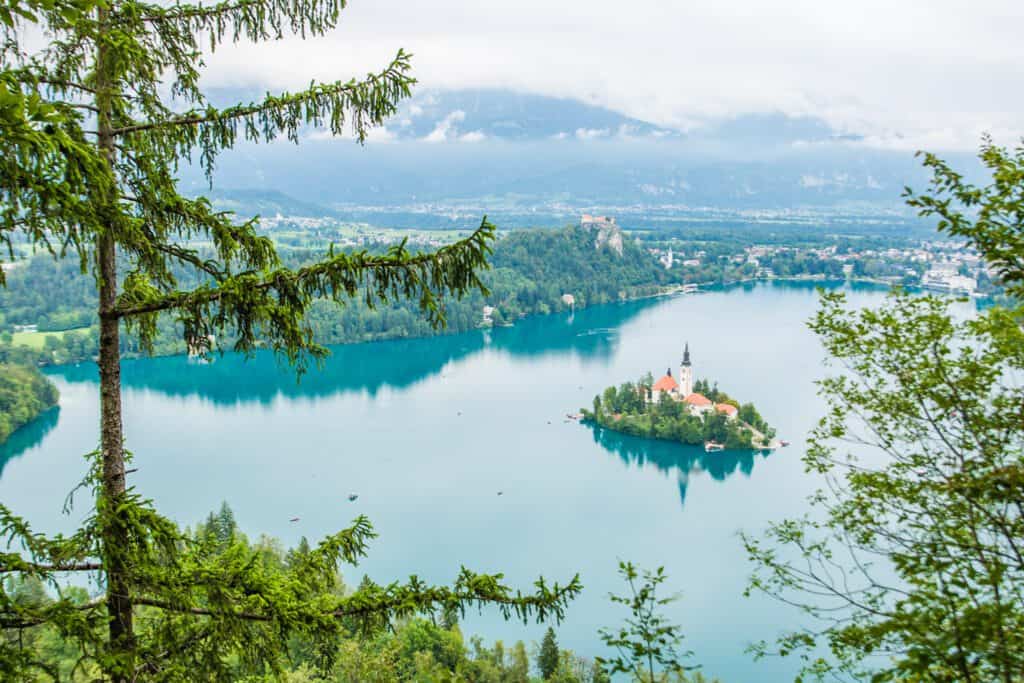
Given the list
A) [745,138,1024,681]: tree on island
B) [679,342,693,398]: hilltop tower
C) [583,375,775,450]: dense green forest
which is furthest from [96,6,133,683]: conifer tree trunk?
[679,342,693,398]: hilltop tower

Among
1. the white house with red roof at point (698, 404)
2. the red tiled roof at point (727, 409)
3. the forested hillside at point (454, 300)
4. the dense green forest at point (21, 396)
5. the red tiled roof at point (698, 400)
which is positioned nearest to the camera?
the dense green forest at point (21, 396)

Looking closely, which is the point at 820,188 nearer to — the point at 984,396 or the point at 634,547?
the point at 634,547

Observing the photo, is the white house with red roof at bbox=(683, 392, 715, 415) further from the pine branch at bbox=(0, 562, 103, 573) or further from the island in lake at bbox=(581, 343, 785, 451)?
the pine branch at bbox=(0, 562, 103, 573)

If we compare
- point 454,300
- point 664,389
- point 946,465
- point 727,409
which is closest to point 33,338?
point 454,300

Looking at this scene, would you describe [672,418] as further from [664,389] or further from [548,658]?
[548,658]

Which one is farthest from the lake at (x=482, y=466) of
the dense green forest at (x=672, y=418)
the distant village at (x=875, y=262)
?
the distant village at (x=875, y=262)

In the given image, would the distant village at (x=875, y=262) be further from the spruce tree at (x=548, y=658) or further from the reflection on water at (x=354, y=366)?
the spruce tree at (x=548, y=658)
